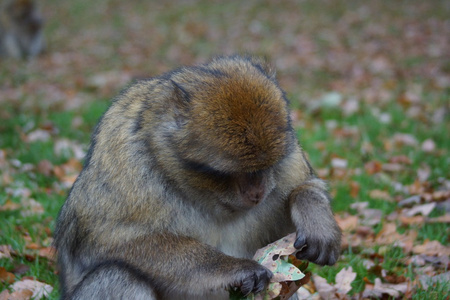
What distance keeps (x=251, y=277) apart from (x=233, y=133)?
72 centimetres

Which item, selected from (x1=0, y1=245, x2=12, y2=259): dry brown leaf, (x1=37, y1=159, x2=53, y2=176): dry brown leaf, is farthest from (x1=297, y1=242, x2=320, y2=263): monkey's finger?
(x1=37, y1=159, x2=53, y2=176): dry brown leaf

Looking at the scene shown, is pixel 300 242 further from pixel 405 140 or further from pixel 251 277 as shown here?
pixel 405 140

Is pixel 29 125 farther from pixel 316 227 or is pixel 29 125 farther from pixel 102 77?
pixel 316 227

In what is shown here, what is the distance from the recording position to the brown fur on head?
264cm

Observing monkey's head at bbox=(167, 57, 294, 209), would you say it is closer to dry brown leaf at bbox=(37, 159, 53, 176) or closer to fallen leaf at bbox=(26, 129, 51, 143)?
dry brown leaf at bbox=(37, 159, 53, 176)

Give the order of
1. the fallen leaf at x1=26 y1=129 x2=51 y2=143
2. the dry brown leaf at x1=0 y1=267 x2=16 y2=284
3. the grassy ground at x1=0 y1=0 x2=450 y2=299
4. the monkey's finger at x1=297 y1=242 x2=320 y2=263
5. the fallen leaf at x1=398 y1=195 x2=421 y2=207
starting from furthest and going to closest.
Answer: the fallen leaf at x1=26 y1=129 x2=51 y2=143 → the fallen leaf at x1=398 y1=195 x2=421 y2=207 → the grassy ground at x1=0 y1=0 x2=450 y2=299 → the dry brown leaf at x1=0 y1=267 x2=16 y2=284 → the monkey's finger at x1=297 y1=242 x2=320 y2=263

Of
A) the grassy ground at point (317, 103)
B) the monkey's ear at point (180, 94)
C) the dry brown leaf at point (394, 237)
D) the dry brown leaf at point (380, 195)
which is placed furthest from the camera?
the dry brown leaf at point (380, 195)

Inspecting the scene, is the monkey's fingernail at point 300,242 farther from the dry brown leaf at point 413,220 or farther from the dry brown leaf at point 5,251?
the dry brown leaf at point 5,251

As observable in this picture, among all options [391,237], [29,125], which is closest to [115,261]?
[391,237]

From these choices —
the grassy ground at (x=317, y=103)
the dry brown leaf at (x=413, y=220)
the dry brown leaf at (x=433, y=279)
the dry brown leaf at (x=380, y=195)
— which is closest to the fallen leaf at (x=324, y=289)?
the grassy ground at (x=317, y=103)

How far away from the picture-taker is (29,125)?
786cm

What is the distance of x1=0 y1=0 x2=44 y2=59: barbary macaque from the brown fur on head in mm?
13075

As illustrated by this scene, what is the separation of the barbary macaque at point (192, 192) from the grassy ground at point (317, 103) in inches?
34.7

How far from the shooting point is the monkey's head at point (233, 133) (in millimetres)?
2648
